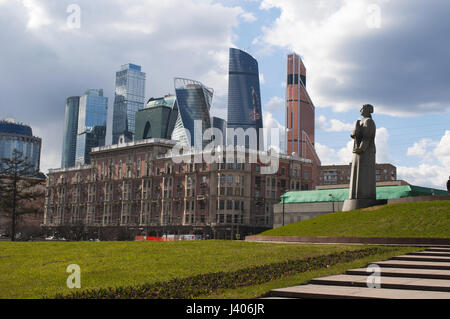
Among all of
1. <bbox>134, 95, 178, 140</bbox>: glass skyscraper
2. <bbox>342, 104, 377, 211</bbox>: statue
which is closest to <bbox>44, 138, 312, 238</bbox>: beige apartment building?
<bbox>134, 95, 178, 140</bbox>: glass skyscraper

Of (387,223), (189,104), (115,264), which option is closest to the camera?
(115,264)

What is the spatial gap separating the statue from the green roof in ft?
106

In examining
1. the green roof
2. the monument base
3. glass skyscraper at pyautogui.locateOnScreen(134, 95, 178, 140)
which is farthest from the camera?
glass skyscraper at pyautogui.locateOnScreen(134, 95, 178, 140)

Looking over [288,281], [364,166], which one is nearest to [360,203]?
[364,166]

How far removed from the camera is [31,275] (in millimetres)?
18047

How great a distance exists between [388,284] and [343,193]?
70.2 m

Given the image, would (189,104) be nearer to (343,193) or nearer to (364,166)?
(343,193)

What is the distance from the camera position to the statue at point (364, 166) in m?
41.0

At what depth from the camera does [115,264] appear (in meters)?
20.0

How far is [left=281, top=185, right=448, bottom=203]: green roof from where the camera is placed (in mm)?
72125

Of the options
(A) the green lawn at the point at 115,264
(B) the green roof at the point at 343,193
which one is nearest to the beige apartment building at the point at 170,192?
(B) the green roof at the point at 343,193

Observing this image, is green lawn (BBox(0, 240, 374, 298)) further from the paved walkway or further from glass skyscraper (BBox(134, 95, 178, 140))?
glass skyscraper (BBox(134, 95, 178, 140))

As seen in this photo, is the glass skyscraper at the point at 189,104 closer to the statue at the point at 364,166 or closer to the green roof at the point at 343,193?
the green roof at the point at 343,193
